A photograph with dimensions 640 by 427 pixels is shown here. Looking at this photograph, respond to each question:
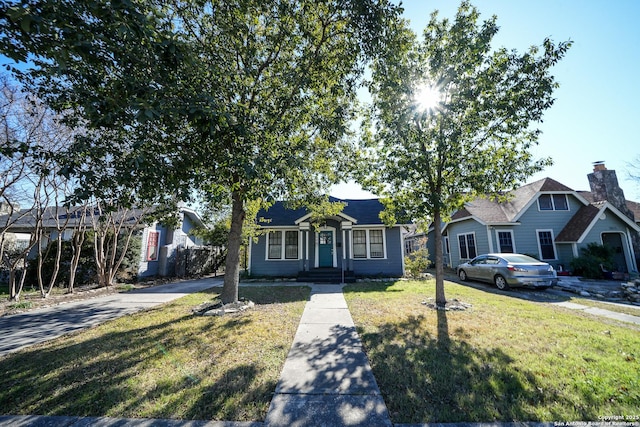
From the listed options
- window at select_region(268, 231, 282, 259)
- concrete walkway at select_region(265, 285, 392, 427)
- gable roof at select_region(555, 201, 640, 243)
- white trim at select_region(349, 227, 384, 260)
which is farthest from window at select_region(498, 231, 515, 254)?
concrete walkway at select_region(265, 285, 392, 427)

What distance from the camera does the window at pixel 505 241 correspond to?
15.2 meters

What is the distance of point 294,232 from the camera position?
1502cm

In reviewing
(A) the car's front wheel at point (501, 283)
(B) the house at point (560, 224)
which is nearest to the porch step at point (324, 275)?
(A) the car's front wheel at point (501, 283)

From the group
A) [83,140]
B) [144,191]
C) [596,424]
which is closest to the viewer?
[596,424]

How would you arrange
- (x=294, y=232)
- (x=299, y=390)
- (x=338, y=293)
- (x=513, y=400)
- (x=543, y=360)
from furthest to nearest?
(x=294, y=232) < (x=338, y=293) < (x=543, y=360) < (x=299, y=390) < (x=513, y=400)

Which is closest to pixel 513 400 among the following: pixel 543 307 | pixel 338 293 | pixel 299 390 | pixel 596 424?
pixel 596 424

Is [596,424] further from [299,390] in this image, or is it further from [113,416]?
[113,416]

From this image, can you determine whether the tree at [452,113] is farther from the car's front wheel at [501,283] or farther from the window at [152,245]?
Result: the window at [152,245]

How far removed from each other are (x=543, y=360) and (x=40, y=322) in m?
11.2

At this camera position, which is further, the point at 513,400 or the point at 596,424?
the point at 513,400

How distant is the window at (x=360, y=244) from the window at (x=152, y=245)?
1293 centimetres

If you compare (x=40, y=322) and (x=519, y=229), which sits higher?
(x=519, y=229)

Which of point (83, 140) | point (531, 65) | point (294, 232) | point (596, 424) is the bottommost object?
point (596, 424)

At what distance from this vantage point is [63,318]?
6.79 metres
